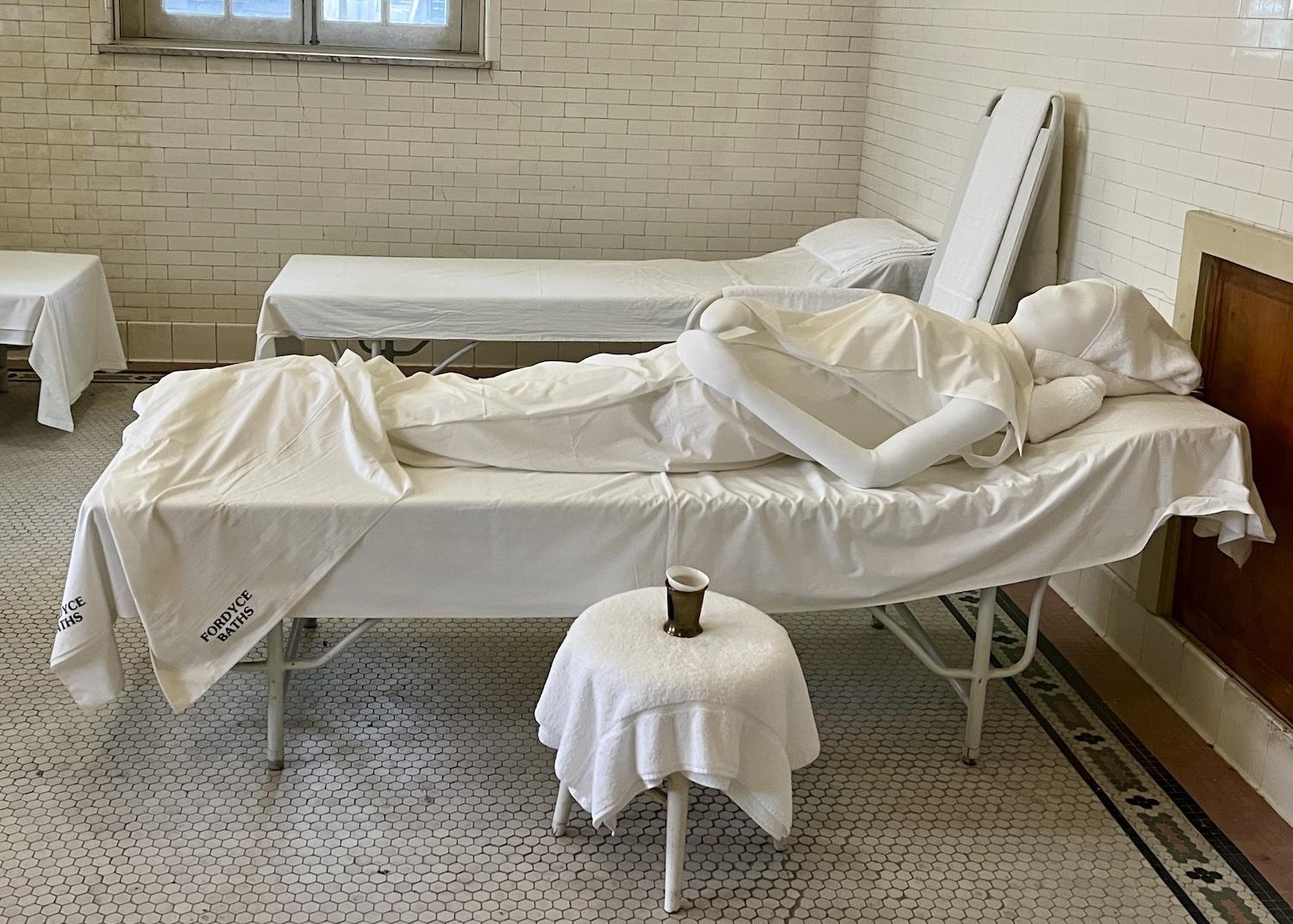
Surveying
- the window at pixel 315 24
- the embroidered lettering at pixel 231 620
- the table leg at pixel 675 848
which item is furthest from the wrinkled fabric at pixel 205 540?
the window at pixel 315 24

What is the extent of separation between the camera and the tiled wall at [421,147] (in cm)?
519

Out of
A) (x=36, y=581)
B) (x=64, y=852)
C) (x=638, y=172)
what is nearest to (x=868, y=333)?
(x=64, y=852)

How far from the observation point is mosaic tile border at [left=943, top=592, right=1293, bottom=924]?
239 centimetres

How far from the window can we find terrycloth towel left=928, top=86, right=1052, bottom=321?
7.66ft

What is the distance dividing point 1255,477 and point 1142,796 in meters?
0.73

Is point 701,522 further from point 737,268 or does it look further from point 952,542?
point 737,268

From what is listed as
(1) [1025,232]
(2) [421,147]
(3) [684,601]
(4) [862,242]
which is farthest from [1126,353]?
(2) [421,147]

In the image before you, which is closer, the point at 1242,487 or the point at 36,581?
the point at 1242,487

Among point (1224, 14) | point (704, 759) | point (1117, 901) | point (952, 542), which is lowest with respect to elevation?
point (1117, 901)

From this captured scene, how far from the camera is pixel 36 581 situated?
11.3ft

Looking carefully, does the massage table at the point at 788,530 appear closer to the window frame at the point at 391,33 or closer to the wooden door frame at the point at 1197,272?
the wooden door frame at the point at 1197,272

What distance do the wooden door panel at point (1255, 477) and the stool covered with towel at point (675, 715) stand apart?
1100 mm

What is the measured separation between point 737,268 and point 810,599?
101 inches

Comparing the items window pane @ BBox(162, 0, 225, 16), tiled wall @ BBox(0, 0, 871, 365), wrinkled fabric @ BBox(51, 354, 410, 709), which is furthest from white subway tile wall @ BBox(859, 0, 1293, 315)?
window pane @ BBox(162, 0, 225, 16)
